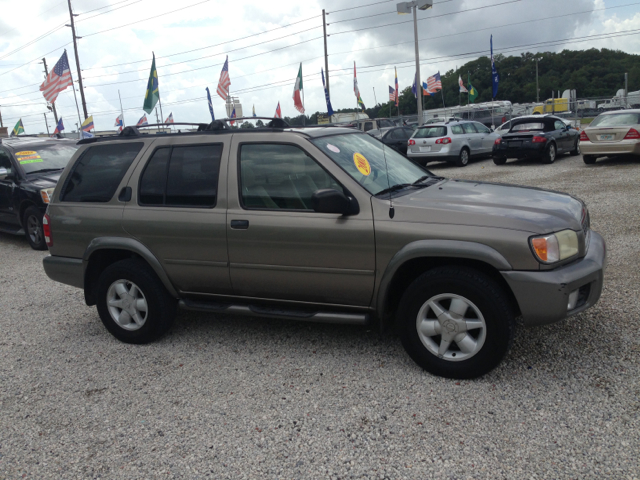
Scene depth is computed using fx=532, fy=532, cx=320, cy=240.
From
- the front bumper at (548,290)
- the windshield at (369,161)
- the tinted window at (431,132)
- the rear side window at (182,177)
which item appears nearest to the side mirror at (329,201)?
the windshield at (369,161)

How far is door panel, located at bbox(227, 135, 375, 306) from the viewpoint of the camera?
373 cm

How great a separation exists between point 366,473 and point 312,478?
0.28 m

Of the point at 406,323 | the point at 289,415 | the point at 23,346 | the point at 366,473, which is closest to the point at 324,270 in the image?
the point at 406,323

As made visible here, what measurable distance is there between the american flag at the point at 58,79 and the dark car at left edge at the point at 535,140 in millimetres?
19323

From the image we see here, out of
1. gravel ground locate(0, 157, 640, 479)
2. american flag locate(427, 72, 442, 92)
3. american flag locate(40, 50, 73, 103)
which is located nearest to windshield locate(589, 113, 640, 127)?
gravel ground locate(0, 157, 640, 479)

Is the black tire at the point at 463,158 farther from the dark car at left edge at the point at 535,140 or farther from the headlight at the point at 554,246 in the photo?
the headlight at the point at 554,246

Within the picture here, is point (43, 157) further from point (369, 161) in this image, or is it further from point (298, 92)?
point (298, 92)

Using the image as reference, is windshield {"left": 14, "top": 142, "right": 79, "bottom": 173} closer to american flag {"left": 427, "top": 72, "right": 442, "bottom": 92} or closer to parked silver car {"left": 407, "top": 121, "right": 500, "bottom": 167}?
parked silver car {"left": 407, "top": 121, "right": 500, "bottom": 167}

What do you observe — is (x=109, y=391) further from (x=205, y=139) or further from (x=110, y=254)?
(x=205, y=139)

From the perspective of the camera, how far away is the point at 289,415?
336 centimetres

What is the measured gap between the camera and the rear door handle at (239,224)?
4.02m

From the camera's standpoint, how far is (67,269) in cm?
475

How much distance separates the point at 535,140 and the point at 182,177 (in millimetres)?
14634

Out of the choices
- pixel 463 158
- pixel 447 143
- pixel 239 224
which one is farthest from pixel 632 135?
pixel 239 224
